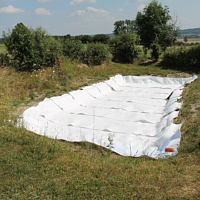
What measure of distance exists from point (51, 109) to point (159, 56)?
10066mm

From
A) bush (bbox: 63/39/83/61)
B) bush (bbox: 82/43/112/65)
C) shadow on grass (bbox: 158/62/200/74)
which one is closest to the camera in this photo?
shadow on grass (bbox: 158/62/200/74)

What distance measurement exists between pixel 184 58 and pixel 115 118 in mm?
8277

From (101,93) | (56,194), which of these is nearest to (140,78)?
(101,93)

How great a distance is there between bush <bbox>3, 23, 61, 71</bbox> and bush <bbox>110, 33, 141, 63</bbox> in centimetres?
623

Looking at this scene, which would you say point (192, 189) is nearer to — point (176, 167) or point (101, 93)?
point (176, 167)

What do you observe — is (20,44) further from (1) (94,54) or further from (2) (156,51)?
(2) (156,51)

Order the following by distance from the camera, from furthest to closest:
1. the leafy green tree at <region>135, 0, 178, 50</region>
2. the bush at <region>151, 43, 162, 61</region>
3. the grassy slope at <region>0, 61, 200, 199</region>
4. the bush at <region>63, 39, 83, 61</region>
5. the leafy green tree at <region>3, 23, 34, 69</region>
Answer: the leafy green tree at <region>135, 0, 178, 50</region>, the bush at <region>151, 43, 162, 61</region>, the bush at <region>63, 39, 83, 61</region>, the leafy green tree at <region>3, 23, 34, 69</region>, the grassy slope at <region>0, 61, 200, 199</region>

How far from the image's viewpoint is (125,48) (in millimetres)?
14242

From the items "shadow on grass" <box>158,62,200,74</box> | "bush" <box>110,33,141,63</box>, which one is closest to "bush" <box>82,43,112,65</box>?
"bush" <box>110,33,141,63</box>

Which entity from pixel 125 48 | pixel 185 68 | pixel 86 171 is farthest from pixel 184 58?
pixel 86 171

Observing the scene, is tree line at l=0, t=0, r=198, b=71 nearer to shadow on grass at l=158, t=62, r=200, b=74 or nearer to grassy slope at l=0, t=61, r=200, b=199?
shadow on grass at l=158, t=62, r=200, b=74

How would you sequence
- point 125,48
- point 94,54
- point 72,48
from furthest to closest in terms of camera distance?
point 125,48
point 94,54
point 72,48

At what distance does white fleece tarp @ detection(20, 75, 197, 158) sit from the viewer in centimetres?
401

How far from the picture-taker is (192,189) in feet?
8.18
